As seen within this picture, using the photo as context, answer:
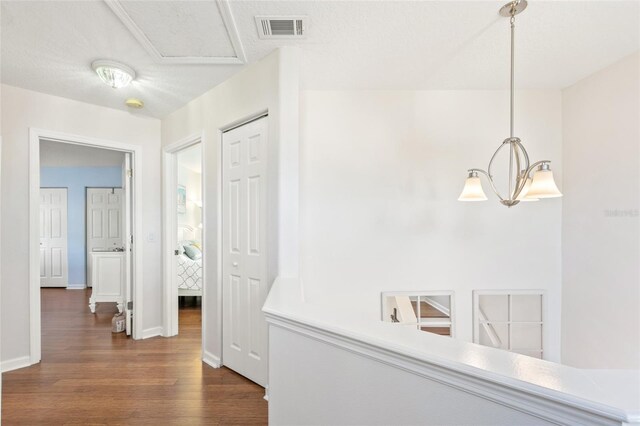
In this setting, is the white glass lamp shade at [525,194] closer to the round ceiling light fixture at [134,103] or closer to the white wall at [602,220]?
the white wall at [602,220]

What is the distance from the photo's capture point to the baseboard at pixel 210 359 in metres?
2.36

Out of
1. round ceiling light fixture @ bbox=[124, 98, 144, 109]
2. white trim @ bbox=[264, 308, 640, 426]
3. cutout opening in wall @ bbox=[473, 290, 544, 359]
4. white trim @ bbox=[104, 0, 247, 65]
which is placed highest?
white trim @ bbox=[104, 0, 247, 65]

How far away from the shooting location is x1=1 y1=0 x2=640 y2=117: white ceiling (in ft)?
5.14

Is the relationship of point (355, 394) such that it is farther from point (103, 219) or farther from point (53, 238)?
point (53, 238)

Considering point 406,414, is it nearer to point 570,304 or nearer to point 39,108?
point 570,304

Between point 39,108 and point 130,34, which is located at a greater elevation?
point 130,34

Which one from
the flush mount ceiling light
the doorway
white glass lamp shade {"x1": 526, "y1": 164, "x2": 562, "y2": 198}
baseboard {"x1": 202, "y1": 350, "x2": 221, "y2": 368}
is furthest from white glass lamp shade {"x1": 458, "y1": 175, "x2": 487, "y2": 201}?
the flush mount ceiling light

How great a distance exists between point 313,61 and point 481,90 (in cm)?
169

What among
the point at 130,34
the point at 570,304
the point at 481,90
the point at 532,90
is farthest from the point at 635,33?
the point at 130,34

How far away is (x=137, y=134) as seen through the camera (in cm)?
298

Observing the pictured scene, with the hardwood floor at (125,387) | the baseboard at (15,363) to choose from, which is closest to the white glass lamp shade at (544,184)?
the hardwood floor at (125,387)

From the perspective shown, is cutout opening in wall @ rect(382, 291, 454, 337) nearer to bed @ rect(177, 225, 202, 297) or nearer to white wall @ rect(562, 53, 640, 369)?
white wall @ rect(562, 53, 640, 369)

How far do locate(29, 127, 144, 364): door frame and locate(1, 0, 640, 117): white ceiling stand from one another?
1.40 feet

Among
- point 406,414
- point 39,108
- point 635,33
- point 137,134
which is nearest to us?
point 406,414
